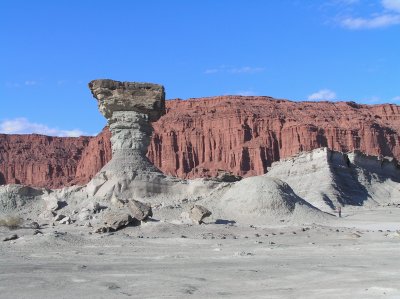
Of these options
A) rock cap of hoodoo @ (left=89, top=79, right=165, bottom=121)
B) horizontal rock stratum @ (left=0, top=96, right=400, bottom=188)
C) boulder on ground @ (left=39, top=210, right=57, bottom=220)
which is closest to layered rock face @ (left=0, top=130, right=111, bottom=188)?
horizontal rock stratum @ (left=0, top=96, right=400, bottom=188)

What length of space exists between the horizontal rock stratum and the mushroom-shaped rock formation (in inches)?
3768

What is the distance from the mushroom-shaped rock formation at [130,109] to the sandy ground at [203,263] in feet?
41.2

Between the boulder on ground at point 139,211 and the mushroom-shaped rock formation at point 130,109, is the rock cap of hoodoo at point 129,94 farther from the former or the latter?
the boulder on ground at point 139,211

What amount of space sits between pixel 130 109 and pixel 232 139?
11703cm

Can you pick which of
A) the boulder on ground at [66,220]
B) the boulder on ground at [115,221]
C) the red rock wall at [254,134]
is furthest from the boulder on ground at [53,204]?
the red rock wall at [254,134]

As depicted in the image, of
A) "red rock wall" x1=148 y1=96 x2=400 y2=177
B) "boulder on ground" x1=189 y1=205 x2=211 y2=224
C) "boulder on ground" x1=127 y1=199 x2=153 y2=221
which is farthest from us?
"red rock wall" x1=148 y1=96 x2=400 y2=177

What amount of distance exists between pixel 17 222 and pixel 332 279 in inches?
733

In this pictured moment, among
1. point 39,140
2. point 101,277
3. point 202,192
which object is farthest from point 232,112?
point 101,277

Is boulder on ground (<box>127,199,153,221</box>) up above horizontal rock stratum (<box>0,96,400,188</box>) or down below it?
below

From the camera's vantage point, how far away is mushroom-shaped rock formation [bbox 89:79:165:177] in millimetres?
34250

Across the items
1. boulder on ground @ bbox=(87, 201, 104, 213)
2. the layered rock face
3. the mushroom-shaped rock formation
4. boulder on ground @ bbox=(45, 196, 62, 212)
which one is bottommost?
boulder on ground @ bbox=(87, 201, 104, 213)

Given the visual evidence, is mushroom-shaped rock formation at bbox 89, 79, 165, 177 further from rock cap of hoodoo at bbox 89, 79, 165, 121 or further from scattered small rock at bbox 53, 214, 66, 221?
scattered small rock at bbox 53, 214, 66, 221

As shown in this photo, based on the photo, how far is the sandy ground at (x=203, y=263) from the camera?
28.3 feet

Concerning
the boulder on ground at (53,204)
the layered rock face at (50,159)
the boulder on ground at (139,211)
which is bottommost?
the boulder on ground at (139,211)
